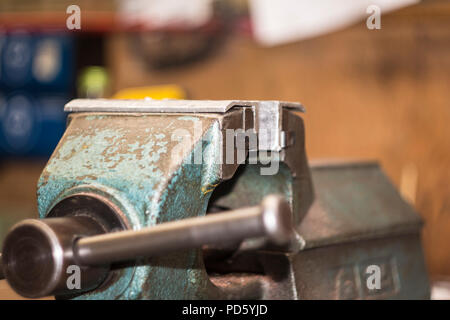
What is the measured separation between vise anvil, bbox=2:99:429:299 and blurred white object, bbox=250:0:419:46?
1021mm

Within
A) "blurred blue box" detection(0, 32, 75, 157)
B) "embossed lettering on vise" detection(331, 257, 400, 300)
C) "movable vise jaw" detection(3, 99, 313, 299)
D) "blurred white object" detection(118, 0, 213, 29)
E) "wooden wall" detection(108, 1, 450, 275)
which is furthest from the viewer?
"blurred blue box" detection(0, 32, 75, 157)

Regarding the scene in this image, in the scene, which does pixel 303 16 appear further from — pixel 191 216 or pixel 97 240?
pixel 97 240

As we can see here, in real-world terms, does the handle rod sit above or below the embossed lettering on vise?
above

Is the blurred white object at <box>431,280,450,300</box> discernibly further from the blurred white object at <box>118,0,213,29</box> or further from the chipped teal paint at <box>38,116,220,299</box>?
the blurred white object at <box>118,0,213,29</box>

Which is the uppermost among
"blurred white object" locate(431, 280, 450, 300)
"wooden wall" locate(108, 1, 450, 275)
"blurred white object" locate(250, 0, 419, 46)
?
"blurred white object" locate(250, 0, 419, 46)

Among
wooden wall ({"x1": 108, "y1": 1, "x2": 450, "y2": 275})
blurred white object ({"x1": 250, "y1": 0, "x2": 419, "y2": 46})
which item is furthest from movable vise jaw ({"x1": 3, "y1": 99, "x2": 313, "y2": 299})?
wooden wall ({"x1": 108, "y1": 1, "x2": 450, "y2": 275})

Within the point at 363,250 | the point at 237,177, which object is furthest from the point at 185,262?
the point at 363,250

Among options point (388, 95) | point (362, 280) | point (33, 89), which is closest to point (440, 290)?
point (362, 280)

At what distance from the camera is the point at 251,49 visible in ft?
10.8

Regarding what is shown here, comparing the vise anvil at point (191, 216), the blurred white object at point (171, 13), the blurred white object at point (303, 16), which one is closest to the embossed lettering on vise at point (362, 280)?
the vise anvil at point (191, 216)

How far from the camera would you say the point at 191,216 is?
2.61 feet

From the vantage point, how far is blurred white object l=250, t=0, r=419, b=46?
2174 millimetres

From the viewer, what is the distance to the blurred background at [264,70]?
2504 millimetres

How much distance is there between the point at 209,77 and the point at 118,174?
2.74 m
